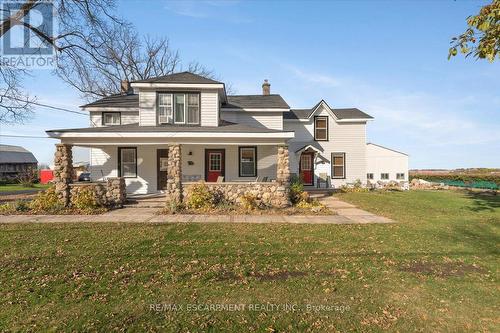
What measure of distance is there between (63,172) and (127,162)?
4.19 metres

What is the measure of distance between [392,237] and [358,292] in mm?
4022

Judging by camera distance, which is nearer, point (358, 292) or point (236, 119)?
point (358, 292)

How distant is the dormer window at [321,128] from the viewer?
20.5 meters

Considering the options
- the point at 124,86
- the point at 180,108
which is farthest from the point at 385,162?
the point at 124,86

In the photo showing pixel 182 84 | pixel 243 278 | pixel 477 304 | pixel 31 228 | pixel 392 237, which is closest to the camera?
pixel 477 304

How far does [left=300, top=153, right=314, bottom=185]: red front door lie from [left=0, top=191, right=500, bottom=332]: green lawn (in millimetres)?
11823

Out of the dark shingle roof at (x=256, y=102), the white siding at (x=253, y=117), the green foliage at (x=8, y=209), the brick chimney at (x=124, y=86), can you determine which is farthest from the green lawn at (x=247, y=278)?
the brick chimney at (x=124, y=86)

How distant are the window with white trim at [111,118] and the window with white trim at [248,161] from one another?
822 centimetres

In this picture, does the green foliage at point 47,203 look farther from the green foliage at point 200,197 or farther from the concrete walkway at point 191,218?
the green foliage at point 200,197

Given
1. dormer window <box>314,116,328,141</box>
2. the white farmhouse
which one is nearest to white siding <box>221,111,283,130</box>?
the white farmhouse

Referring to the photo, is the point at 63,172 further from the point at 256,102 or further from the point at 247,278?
the point at 256,102

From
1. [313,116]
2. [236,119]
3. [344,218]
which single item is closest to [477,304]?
[344,218]

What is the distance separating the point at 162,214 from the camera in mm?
10703

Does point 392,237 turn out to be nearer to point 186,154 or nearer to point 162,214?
point 162,214
